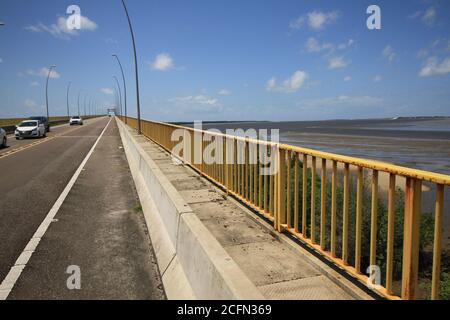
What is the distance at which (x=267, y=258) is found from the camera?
430cm

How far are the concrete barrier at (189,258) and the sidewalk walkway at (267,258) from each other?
1.87 ft

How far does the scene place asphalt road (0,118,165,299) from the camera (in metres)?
4.12

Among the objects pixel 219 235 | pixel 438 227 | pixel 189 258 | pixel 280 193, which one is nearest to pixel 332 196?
pixel 280 193

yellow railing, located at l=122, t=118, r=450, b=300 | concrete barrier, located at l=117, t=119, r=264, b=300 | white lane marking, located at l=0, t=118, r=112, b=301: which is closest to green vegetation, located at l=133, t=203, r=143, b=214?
concrete barrier, located at l=117, t=119, r=264, b=300

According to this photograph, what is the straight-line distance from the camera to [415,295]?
293 cm

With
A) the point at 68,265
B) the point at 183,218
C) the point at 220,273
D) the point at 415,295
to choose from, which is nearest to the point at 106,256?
the point at 68,265

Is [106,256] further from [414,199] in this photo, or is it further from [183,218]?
Result: [414,199]

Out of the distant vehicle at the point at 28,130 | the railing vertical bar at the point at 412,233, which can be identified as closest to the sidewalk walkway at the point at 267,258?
the railing vertical bar at the point at 412,233

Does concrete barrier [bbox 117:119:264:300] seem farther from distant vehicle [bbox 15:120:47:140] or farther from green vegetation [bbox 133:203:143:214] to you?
distant vehicle [bbox 15:120:47:140]

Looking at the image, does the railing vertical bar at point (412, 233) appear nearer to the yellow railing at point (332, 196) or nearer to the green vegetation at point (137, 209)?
the yellow railing at point (332, 196)

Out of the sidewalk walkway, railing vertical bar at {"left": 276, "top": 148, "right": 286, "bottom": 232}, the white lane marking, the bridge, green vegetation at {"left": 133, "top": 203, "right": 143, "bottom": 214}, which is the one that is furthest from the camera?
green vegetation at {"left": 133, "top": 203, "right": 143, "bottom": 214}

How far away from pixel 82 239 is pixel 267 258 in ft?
9.88

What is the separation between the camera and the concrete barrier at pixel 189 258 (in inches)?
117

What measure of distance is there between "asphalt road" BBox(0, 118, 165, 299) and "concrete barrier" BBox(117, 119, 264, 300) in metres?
0.22
